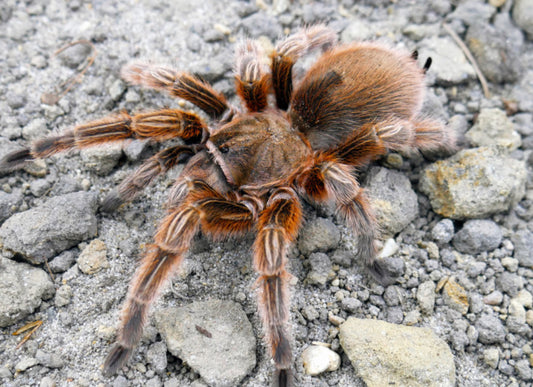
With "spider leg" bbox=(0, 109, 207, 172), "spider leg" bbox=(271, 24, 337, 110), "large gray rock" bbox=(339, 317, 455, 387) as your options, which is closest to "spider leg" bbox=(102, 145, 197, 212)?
"spider leg" bbox=(0, 109, 207, 172)

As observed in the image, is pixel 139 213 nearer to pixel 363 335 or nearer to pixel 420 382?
pixel 363 335

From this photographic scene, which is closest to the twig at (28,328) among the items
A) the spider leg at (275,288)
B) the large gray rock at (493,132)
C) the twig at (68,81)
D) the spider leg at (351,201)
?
the spider leg at (275,288)

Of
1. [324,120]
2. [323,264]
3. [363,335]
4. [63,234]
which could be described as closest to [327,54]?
[324,120]

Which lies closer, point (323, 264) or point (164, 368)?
point (164, 368)

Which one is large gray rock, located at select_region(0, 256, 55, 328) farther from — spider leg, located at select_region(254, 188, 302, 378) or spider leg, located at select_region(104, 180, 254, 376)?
spider leg, located at select_region(254, 188, 302, 378)

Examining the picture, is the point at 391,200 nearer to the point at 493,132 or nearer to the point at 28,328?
the point at 493,132

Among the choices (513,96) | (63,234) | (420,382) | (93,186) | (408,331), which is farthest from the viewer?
(513,96)

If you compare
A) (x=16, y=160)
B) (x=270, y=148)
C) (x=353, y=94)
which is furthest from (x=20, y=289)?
(x=353, y=94)
